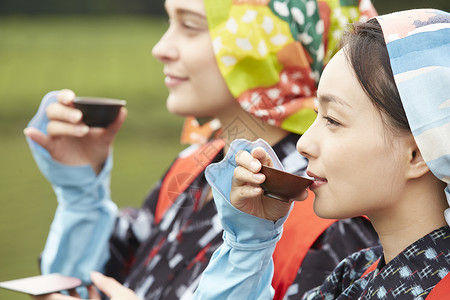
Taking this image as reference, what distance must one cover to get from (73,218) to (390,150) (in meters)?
1.35

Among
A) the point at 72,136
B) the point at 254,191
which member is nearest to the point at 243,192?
the point at 254,191

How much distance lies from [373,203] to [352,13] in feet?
2.96

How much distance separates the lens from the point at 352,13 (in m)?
2.04

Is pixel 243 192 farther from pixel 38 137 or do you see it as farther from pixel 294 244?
pixel 38 137

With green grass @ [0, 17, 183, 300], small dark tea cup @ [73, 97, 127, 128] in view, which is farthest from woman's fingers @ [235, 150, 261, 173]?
green grass @ [0, 17, 183, 300]

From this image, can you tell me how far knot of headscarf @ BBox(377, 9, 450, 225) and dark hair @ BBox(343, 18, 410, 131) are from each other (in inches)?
1.5

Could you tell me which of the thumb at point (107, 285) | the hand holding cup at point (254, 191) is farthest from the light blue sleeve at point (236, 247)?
the thumb at point (107, 285)

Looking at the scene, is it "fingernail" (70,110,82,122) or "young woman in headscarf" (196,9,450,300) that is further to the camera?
"fingernail" (70,110,82,122)

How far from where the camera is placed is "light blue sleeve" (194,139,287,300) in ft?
4.73

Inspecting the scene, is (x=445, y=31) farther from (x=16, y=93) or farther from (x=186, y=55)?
(x=16, y=93)

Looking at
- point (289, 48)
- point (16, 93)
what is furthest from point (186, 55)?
point (16, 93)

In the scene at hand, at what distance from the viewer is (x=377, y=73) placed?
1280mm

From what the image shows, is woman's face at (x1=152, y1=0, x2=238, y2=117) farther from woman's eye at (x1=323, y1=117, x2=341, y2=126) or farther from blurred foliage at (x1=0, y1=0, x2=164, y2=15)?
blurred foliage at (x1=0, y1=0, x2=164, y2=15)

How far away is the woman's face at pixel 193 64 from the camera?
6.59ft
